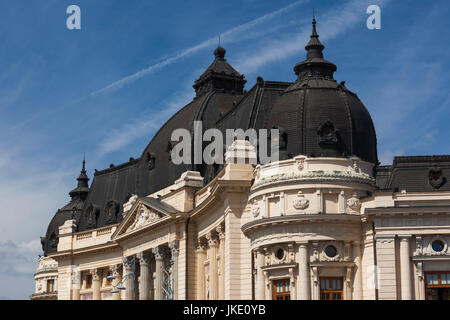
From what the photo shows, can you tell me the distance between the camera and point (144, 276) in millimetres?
83812

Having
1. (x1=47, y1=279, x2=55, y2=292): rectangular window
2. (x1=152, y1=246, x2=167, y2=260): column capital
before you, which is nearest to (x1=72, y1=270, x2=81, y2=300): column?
(x1=47, y1=279, x2=55, y2=292): rectangular window

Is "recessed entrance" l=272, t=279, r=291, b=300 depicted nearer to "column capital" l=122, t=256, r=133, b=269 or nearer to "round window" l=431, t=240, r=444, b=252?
"round window" l=431, t=240, r=444, b=252

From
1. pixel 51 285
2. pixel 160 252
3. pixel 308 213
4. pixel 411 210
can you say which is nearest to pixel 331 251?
pixel 308 213

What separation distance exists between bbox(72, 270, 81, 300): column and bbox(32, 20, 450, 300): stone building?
19043 mm

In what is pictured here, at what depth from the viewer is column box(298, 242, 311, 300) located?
5883 cm

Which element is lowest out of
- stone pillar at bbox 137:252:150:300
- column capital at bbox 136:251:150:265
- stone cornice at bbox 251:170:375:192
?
stone pillar at bbox 137:252:150:300

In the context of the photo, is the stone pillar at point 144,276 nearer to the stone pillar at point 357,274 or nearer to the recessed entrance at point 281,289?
the recessed entrance at point 281,289

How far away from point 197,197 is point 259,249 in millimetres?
15434

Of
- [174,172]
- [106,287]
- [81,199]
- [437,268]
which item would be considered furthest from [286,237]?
[81,199]

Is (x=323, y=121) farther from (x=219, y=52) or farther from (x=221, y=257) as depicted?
(x=219, y=52)

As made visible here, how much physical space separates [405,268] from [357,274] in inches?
132

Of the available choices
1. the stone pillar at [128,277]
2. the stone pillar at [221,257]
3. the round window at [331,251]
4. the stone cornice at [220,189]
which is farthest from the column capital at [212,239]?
the stone pillar at [128,277]

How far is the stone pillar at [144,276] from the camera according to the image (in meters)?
83.8
